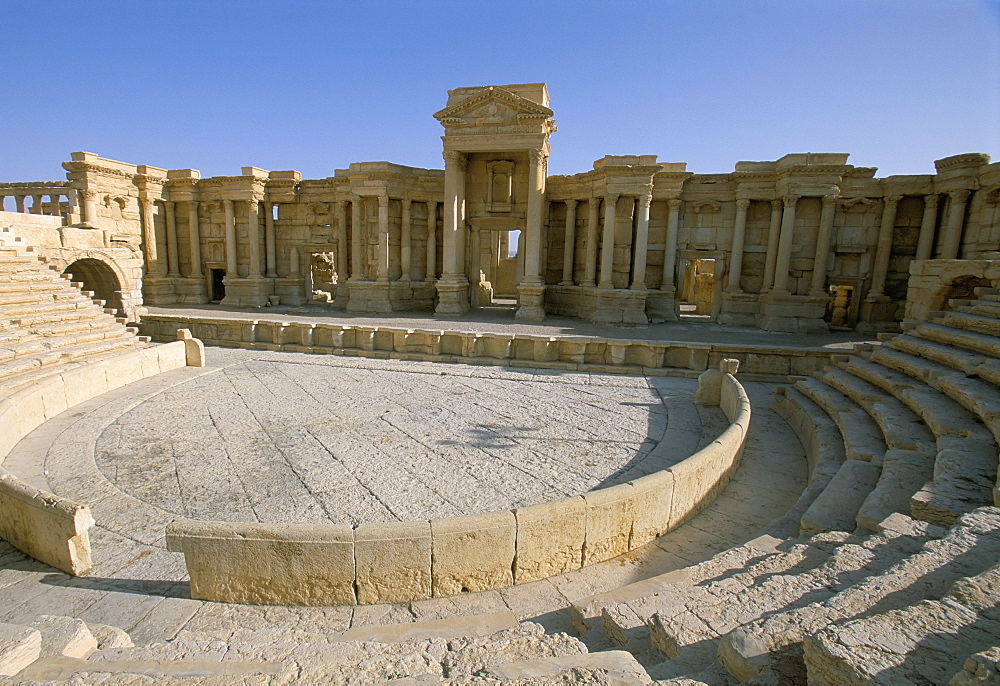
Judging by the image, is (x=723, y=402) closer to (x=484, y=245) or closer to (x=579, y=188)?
(x=579, y=188)

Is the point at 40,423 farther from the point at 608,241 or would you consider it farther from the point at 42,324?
the point at 608,241

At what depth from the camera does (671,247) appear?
18.5 meters

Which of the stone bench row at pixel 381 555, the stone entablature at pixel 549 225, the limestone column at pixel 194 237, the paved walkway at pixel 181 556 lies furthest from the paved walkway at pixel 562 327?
the stone bench row at pixel 381 555

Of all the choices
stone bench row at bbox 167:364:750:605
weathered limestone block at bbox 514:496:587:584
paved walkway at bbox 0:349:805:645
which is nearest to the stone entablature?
paved walkway at bbox 0:349:805:645

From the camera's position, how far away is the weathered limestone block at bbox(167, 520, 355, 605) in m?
3.87

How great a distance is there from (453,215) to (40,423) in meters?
13.2

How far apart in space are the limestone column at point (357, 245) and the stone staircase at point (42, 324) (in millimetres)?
8492

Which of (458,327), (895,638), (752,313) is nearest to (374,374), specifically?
(458,327)

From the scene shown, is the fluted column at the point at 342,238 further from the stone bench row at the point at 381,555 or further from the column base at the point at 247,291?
the stone bench row at the point at 381,555

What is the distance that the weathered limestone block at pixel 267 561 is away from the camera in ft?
12.7

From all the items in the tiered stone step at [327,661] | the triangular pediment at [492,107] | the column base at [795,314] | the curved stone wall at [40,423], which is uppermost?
the triangular pediment at [492,107]

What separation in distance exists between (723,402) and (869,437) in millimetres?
2508

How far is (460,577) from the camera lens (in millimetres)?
4129

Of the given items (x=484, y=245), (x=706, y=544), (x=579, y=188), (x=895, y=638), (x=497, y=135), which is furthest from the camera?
(x=484, y=245)
